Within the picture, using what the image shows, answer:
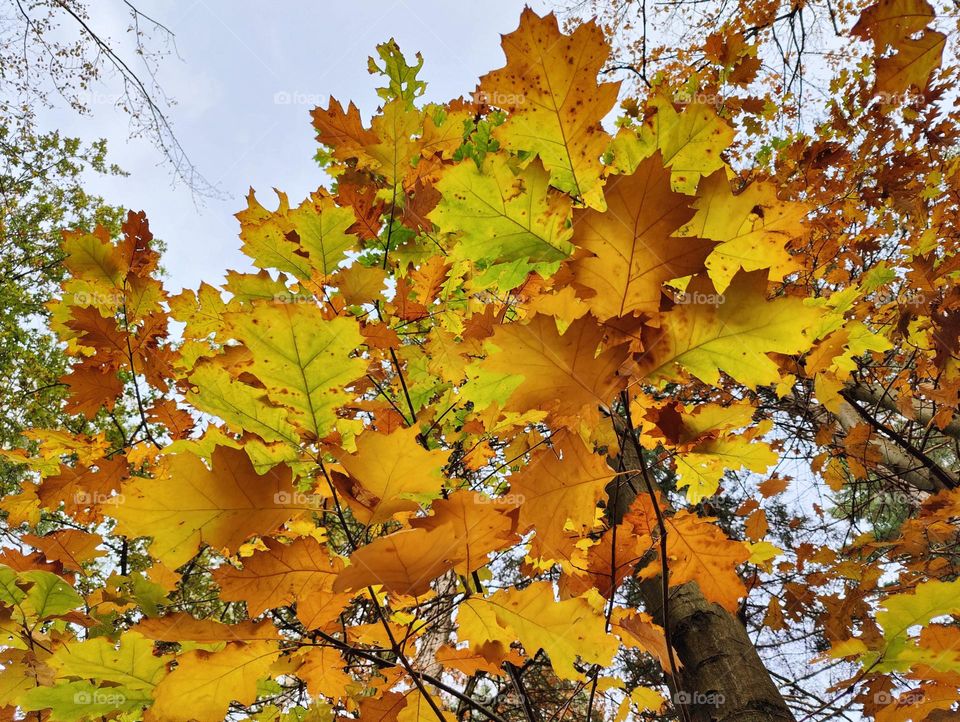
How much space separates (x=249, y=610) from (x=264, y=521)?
20cm

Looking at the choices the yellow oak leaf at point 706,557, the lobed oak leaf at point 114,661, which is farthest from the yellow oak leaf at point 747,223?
the lobed oak leaf at point 114,661

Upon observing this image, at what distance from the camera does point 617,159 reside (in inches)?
33.7

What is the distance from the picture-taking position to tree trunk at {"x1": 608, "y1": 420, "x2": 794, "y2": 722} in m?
1.36

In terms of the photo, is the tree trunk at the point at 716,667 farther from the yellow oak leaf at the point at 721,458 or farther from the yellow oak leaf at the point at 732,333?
the yellow oak leaf at the point at 732,333

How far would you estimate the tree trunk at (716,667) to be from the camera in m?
1.36

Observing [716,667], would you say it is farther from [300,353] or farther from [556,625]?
[300,353]

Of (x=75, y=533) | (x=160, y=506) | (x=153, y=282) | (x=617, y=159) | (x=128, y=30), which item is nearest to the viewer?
(x=160, y=506)

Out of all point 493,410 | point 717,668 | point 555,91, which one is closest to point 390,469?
point 555,91

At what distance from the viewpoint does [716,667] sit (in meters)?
1.52

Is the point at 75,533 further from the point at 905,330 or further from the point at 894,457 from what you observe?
the point at 894,457

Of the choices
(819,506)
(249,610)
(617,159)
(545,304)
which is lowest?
(249,610)

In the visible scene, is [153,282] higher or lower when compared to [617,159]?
higher

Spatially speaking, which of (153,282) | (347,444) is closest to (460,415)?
(153,282)

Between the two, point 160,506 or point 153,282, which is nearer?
point 160,506
